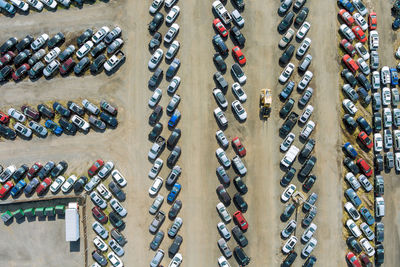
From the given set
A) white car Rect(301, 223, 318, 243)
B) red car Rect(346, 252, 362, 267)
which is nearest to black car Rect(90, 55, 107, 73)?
white car Rect(301, 223, 318, 243)

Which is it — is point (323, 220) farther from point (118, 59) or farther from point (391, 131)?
point (118, 59)

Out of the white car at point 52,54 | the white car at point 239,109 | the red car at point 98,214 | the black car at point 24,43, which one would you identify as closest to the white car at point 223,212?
the white car at point 239,109

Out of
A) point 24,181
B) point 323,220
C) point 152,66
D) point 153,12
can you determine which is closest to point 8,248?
point 24,181

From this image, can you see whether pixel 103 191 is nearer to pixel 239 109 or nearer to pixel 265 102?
pixel 239 109

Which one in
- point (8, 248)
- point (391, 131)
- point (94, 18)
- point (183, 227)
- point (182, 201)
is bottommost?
point (8, 248)

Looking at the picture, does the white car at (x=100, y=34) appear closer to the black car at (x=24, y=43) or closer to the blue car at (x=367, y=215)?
the black car at (x=24, y=43)

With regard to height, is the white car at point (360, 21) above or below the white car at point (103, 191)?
above
